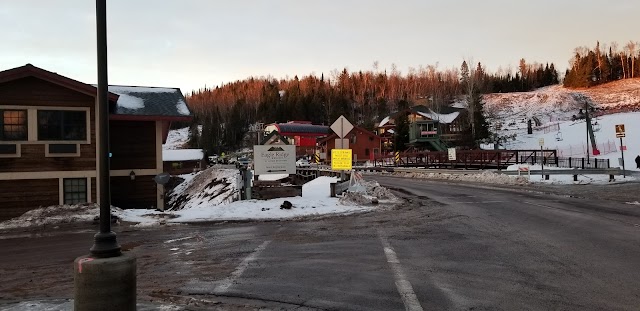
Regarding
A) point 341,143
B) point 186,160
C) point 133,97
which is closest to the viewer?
point 341,143

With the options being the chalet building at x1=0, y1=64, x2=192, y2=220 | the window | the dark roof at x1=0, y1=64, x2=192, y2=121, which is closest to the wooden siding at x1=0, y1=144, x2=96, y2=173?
the chalet building at x1=0, y1=64, x2=192, y2=220

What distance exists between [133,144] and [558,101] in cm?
12229

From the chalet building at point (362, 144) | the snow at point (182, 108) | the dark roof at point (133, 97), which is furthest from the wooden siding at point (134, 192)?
the chalet building at point (362, 144)

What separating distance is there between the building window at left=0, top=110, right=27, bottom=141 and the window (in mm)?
565

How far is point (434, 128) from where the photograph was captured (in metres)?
76.2

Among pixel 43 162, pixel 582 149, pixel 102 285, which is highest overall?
pixel 582 149

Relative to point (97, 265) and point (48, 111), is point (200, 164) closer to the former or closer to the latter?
point (48, 111)

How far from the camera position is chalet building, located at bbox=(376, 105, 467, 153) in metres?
73.4

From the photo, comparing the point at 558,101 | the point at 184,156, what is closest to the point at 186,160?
the point at 184,156

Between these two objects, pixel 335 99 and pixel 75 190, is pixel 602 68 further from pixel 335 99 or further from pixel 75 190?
pixel 75 190

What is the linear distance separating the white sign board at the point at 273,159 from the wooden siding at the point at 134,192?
24.2ft

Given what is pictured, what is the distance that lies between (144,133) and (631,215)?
20.3 metres

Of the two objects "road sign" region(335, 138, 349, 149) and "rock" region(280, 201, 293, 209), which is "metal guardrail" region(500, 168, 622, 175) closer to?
"road sign" region(335, 138, 349, 149)

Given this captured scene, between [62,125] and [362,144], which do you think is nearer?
[62,125]
